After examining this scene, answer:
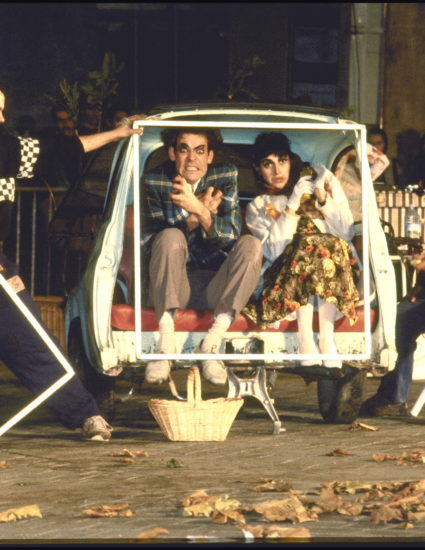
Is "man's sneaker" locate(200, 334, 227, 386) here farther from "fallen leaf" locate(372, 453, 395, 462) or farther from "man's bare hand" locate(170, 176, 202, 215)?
"fallen leaf" locate(372, 453, 395, 462)

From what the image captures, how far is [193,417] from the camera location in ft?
34.1

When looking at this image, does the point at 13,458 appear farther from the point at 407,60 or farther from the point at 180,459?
the point at 407,60

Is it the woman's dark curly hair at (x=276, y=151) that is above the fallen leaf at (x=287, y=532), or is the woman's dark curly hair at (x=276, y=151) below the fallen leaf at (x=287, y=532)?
above

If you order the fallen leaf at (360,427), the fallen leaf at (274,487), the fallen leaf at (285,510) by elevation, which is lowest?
the fallen leaf at (360,427)

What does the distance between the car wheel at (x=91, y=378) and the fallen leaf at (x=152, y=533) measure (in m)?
3.93

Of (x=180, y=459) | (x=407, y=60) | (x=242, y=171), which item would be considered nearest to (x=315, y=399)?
(x=242, y=171)

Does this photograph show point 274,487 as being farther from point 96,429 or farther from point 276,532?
point 96,429

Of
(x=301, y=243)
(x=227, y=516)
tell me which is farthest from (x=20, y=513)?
(x=301, y=243)

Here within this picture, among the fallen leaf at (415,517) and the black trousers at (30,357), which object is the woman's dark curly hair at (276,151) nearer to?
the black trousers at (30,357)

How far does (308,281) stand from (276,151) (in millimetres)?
1023

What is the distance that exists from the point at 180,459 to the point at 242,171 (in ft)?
10.4

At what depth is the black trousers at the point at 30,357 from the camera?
33.8ft

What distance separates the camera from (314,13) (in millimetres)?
20609

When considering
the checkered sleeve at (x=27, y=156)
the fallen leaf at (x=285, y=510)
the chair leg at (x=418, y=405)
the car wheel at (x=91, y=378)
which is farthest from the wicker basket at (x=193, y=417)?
the fallen leaf at (x=285, y=510)
